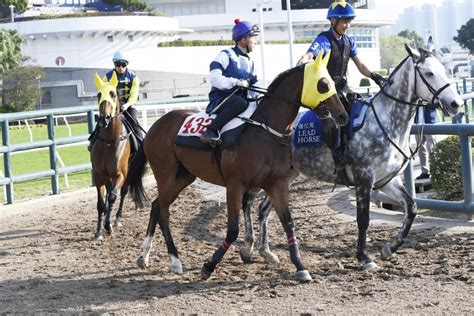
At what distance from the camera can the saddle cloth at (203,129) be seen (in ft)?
21.8

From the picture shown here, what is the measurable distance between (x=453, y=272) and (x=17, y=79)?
2101 inches

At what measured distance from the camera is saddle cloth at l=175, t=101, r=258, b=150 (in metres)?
6.64

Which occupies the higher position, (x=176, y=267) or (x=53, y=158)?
(x=53, y=158)

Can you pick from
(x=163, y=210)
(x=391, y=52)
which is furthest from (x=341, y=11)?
(x=391, y=52)

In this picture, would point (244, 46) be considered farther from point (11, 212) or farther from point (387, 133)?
point (11, 212)

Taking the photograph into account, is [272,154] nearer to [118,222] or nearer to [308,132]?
[308,132]

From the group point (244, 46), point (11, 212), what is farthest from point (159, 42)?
point (244, 46)

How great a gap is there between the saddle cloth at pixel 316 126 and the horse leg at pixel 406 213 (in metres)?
0.68

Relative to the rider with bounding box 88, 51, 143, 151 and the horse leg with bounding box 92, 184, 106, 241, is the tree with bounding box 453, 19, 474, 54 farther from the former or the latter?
the horse leg with bounding box 92, 184, 106, 241

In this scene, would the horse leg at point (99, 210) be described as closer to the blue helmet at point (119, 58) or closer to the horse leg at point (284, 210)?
the blue helmet at point (119, 58)

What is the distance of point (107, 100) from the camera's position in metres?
9.02

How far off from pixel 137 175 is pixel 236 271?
182 centimetres

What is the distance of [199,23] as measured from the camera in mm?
74750

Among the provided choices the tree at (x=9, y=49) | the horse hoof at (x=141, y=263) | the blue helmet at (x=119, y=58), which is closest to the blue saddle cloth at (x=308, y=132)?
the horse hoof at (x=141, y=263)
